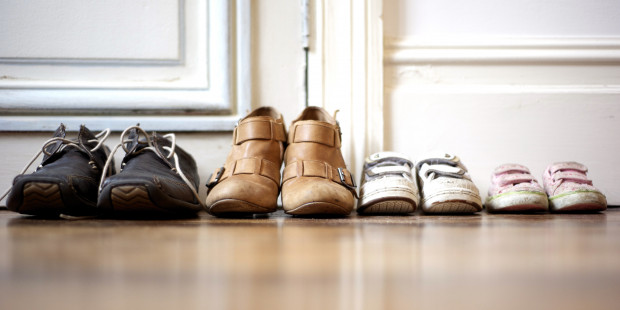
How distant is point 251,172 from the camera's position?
1035mm

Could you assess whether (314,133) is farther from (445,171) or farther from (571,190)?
(571,190)

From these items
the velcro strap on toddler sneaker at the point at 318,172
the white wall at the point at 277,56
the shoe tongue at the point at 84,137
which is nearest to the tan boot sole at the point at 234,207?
the velcro strap on toddler sneaker at the point at 318,172

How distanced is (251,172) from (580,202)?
68cm

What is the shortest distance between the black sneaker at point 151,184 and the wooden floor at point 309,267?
8cm

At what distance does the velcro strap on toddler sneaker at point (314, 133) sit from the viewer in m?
1.10

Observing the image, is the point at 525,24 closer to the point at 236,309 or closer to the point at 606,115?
the point at 606,115

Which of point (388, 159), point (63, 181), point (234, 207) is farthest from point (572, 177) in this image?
point (63, 181)

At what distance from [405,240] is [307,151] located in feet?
1.51

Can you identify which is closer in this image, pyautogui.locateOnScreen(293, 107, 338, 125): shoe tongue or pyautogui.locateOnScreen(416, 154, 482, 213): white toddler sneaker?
pyautogui.locateOnScreen(416, 154, 482, 213): white toddler sneaker

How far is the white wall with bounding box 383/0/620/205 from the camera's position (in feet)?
4.51

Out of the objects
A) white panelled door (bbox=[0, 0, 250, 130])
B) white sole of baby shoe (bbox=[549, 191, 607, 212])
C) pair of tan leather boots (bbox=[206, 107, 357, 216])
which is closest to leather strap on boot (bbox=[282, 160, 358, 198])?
pair of tan leather boots (bbox=[206, 107, 357, 216])

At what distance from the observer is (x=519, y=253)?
21.9 inches

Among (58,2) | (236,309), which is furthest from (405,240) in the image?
(58,2)

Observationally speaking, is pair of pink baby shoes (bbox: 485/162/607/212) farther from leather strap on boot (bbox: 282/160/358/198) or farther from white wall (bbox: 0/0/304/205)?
white wall (bbox: 0/0/304/205)
